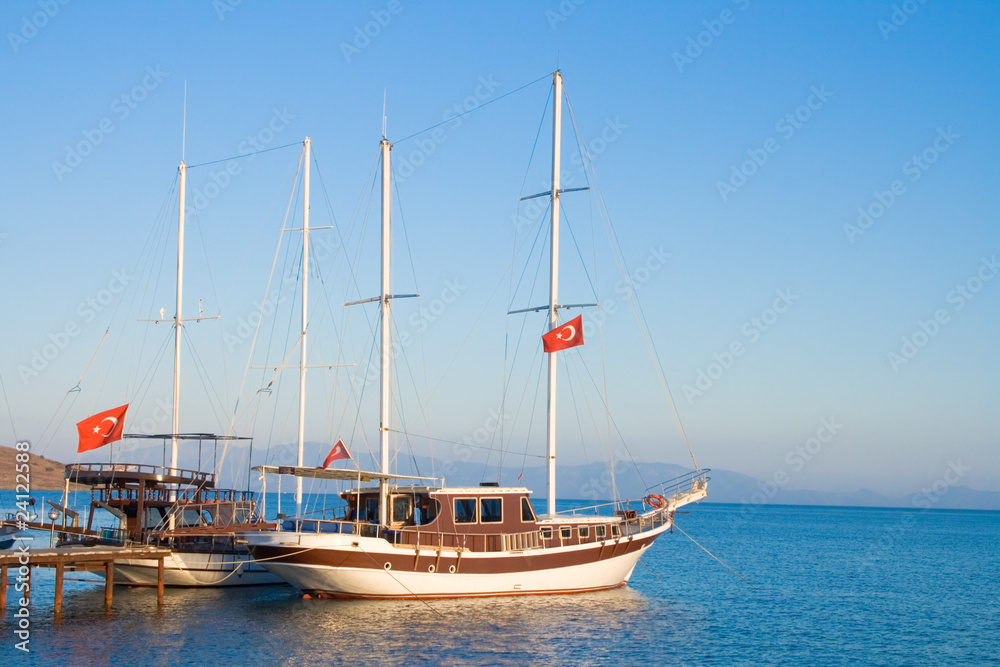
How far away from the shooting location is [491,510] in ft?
120

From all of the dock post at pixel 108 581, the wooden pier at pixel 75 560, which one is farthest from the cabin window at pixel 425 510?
the dock post at pixel 108 581

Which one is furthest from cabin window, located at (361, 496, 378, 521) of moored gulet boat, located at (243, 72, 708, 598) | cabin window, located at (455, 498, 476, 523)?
cabin window, located at (455, 498, 476, 523)

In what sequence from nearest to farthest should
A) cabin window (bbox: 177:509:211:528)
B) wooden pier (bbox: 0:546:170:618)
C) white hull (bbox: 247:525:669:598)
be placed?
wooden pier (bbox: 0:546:170:618), white hull (bbox: 247:525:669:598), cabin window (bbox: 177:509:211:528)

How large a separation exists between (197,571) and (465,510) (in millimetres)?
11864

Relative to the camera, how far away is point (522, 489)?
123ft

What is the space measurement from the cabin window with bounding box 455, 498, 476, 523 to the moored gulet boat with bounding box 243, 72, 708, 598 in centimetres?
4

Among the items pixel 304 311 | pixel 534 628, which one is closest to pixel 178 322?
pixel 304 311

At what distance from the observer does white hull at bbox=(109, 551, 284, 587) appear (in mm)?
37844

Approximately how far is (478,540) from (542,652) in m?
8.20

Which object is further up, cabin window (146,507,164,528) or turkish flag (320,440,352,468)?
turkish flag (320,440,352,468)

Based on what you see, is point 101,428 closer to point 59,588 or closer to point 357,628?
point 59,588

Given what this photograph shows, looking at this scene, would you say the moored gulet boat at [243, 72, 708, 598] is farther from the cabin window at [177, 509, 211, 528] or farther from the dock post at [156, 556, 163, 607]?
the cabin window at [177, 509, 211, 528]

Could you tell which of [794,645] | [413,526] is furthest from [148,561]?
[794,645]

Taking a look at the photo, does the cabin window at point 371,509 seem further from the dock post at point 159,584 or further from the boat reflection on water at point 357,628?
the dock post at point 159,584
